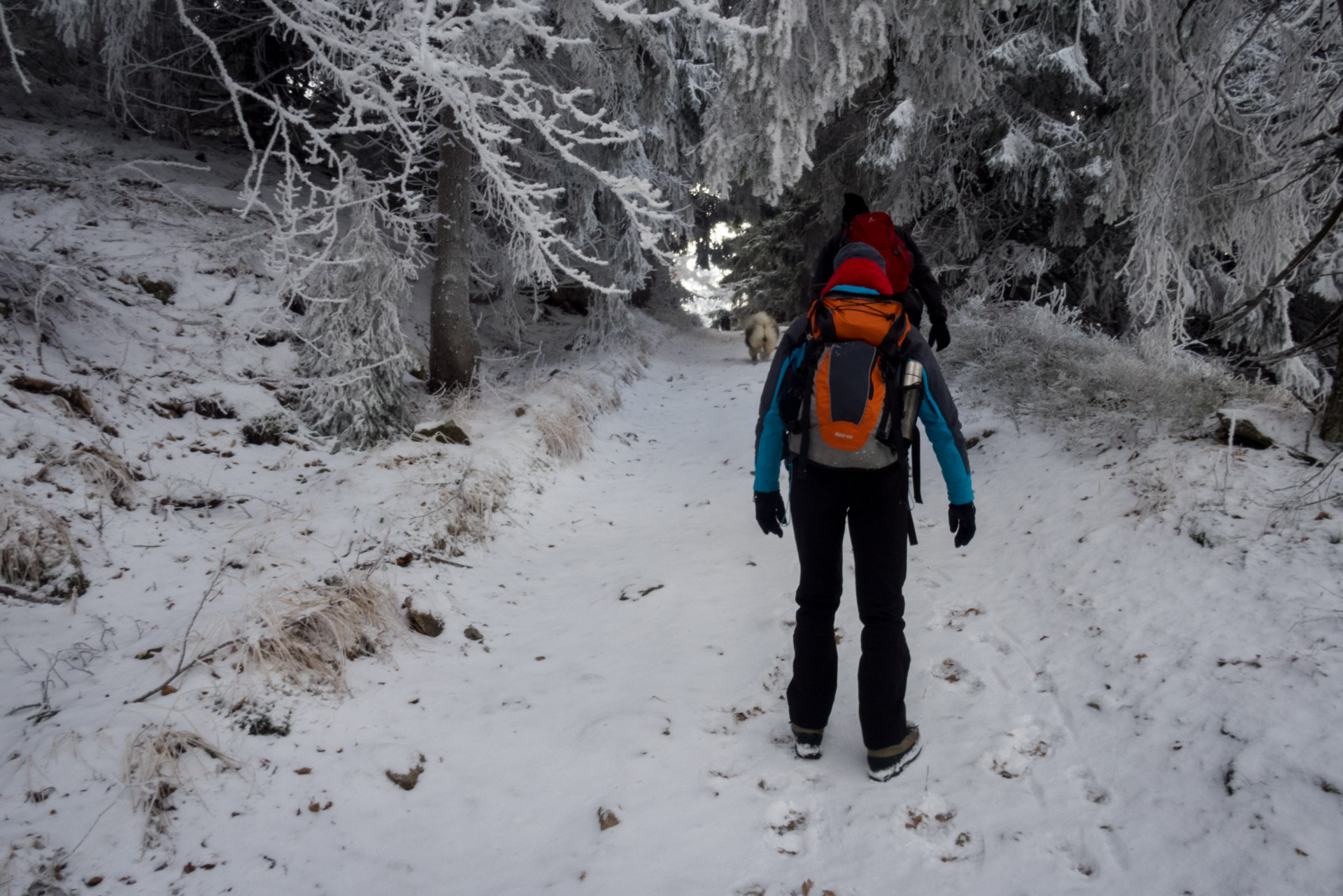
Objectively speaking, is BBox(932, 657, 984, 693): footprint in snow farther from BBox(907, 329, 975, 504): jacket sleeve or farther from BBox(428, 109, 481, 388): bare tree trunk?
BBox(428, 109, 481, 388): bare tree trunk

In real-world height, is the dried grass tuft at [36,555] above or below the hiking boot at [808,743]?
above

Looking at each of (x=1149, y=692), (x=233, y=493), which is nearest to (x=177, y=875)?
(x=233, y=493)

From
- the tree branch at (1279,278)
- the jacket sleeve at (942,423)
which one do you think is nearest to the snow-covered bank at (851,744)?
the tree branch at (1279,278)

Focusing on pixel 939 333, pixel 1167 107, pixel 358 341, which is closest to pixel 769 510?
pixel 939 333

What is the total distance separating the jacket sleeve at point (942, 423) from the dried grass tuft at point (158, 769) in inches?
118

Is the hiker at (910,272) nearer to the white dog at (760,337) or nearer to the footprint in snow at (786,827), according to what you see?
the footprint in snow at (786,827)

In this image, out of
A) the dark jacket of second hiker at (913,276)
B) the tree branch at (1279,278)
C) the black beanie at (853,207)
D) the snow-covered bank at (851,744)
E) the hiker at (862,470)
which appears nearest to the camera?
the snow-covered bank at (851,744)

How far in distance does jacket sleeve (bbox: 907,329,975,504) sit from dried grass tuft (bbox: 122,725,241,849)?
118 inches

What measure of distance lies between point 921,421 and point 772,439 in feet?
1.98

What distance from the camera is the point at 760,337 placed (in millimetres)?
13211

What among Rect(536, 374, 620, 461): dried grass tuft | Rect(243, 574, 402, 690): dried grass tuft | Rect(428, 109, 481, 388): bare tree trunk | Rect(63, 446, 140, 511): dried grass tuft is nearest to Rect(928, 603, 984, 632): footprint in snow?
Rect(243, 574, 402, 690): dried grass tuft

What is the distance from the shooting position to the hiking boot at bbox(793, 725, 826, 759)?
2.68m

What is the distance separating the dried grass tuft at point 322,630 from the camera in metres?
2.90

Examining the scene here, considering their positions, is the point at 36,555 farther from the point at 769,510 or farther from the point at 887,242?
the point at 887,242
